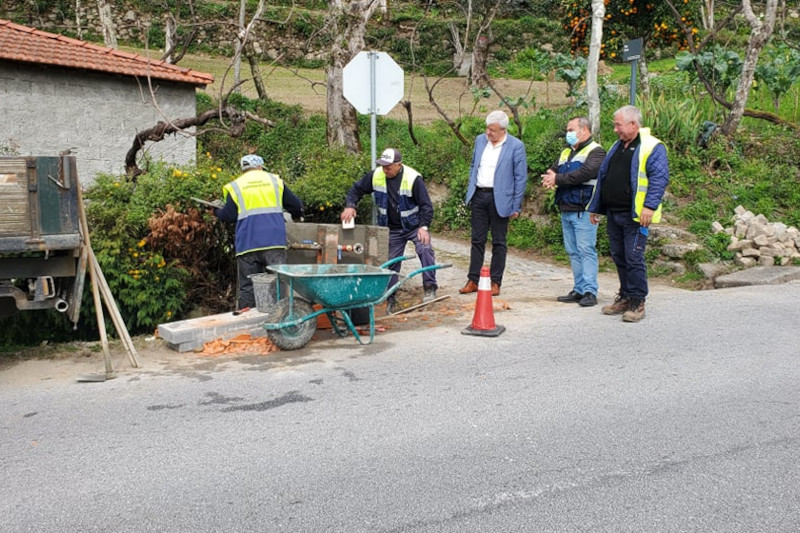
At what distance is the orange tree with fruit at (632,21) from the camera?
49.0 feet

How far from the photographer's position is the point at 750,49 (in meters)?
12.5

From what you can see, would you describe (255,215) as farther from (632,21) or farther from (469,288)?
(632,21)

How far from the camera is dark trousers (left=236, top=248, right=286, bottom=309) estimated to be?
7.57 metres

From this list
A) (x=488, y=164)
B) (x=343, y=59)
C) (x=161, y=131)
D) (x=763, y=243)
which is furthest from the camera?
(x=343, y=59)

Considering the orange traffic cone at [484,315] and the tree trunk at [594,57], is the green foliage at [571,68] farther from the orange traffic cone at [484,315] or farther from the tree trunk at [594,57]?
the orange traffic cone at [484,315]

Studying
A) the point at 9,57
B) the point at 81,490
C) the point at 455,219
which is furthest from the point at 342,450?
the point at 9,57

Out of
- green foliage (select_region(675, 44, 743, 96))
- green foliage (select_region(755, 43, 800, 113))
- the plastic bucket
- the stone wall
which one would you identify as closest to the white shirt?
the plastic bucket

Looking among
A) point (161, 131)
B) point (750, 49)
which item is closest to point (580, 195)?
point (161, 131)

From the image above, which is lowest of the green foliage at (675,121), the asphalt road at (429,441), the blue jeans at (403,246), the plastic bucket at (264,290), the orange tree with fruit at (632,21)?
the asphalt road at (429,441)

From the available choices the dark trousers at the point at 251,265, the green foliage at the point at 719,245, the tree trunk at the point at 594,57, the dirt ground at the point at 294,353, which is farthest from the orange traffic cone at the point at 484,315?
the tree trunk at the point at 594,57

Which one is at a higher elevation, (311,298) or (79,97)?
(79,97)

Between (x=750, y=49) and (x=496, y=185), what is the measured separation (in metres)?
6.62

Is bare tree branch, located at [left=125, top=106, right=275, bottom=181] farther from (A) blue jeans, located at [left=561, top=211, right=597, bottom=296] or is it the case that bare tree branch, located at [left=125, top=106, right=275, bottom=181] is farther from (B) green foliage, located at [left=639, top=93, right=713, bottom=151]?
(B) green foliage, located at [left=639, top=93, right=713, bottom=151]

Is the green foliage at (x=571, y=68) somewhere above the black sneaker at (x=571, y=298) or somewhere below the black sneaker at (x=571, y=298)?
above
